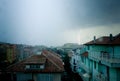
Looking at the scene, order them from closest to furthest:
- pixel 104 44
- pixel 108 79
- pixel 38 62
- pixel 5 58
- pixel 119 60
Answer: pixel 119 60 < pixel 108 79 < pixel 38 62 < pixel 104 44 < pixel 5 58

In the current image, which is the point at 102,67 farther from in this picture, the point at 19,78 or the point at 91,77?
the point at 19,78

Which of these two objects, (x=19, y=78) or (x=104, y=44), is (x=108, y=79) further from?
(x=19, y=78)

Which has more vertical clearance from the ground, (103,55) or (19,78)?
(103,55)

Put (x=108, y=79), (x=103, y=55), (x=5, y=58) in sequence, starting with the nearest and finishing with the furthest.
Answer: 1. (x=108, y=79)
2. (x=103, y=55)
3. (x=5, y=58)

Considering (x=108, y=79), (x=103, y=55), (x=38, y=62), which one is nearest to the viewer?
(x=108, y=79)

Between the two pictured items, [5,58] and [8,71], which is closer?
[8,71]

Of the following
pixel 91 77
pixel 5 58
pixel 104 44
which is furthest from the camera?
pixel 5 58

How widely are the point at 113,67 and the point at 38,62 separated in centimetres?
968

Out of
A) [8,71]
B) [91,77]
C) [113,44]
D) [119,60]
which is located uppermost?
[113,44]

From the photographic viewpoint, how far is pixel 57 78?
22.5 m

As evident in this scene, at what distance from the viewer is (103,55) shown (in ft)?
71.5

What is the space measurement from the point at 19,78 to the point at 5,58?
74.5 feet

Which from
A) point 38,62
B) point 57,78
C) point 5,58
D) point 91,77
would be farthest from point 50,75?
point 5,58

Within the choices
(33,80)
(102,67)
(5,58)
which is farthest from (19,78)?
(5,58)
